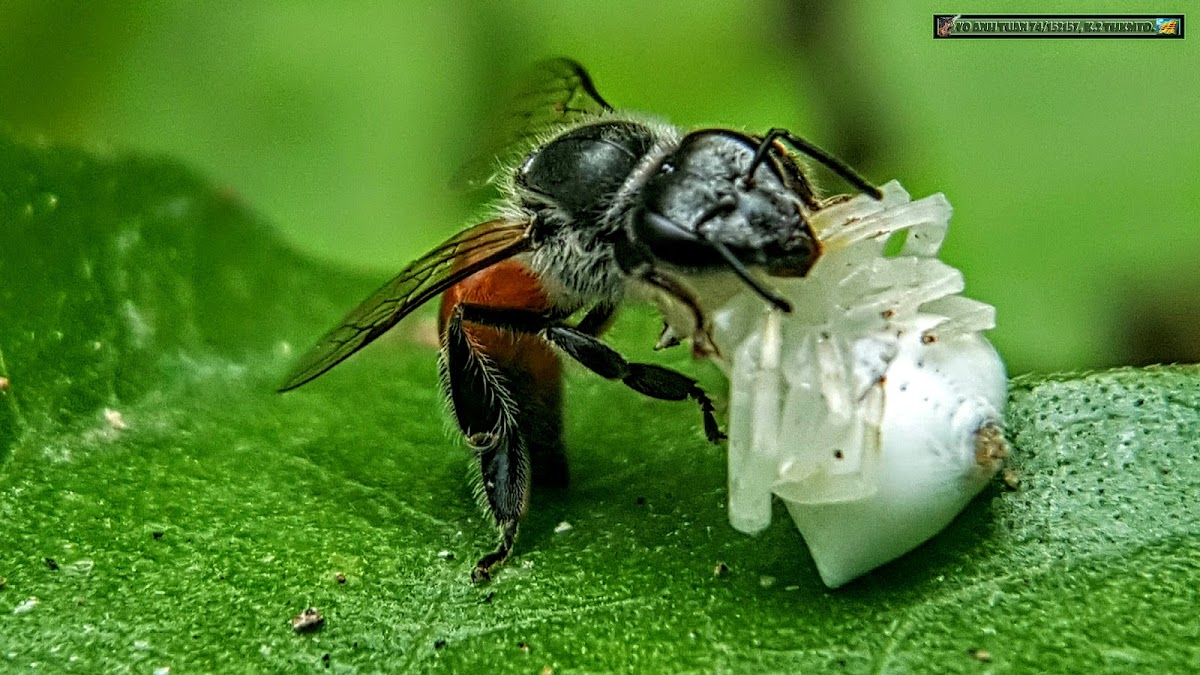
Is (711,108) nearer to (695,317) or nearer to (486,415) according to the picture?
(486,415)

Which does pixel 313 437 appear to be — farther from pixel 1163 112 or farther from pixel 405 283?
pixel 1163 112

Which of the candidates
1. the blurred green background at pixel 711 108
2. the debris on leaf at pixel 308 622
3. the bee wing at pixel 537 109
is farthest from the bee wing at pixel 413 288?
the blurred green background at pixel 711 108

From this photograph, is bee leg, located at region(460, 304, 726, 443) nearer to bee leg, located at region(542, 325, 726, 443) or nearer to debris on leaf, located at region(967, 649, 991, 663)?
bee leg, located at region(542, 325, 726, 443)

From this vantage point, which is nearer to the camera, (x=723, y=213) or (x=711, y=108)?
Result: (x=723, y=213)

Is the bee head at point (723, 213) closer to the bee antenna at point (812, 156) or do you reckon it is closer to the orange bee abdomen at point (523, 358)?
the bee antenna at point (812, 156)

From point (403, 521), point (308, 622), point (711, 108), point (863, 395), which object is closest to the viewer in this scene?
point (863, 395)

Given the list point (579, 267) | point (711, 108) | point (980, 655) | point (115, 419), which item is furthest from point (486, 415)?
point (711, 108)
